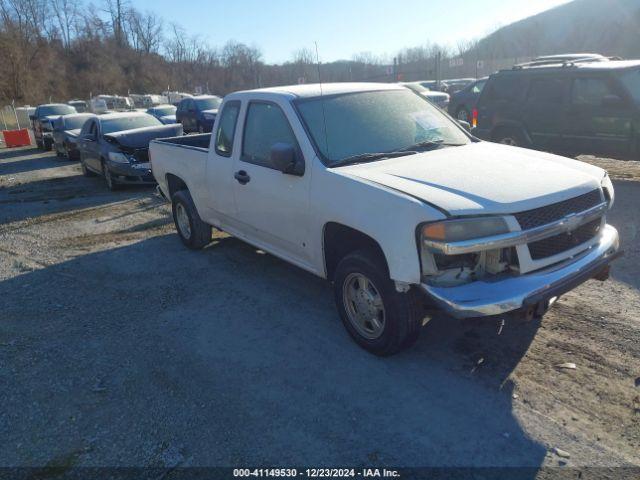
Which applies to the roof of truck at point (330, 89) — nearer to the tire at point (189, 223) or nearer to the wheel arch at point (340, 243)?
the wheel arch at point (340, 243)

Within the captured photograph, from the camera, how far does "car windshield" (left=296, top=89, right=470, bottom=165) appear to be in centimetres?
429

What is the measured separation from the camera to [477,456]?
2.82 meters

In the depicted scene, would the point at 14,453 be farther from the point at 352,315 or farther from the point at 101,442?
the point at 352,315

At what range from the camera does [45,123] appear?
875 inches

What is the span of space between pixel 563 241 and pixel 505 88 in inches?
294

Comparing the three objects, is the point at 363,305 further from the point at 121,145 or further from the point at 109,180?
the point at 109,180

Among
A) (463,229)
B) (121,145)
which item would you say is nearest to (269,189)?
(463,229)

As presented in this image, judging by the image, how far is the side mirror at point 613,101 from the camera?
8.30 m

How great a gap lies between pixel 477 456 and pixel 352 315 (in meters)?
1.48

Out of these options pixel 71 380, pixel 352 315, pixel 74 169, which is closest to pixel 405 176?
pixel 352 315

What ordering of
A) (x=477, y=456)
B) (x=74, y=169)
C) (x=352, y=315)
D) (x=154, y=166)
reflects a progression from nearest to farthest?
(x=477, y=456) → (x=352, y=315) → (x=154, y=166) → (x=74, y=169)

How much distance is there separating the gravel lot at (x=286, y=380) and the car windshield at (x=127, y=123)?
756cm

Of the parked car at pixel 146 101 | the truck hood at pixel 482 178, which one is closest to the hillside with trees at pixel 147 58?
the parked car at pixel 146 101

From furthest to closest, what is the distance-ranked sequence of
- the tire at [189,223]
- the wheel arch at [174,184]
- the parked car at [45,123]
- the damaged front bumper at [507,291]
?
the parked car at [45,123]
the wheel arch at [174,184]
the tire at [189,223]
the damaged front bumper at [507,291]
